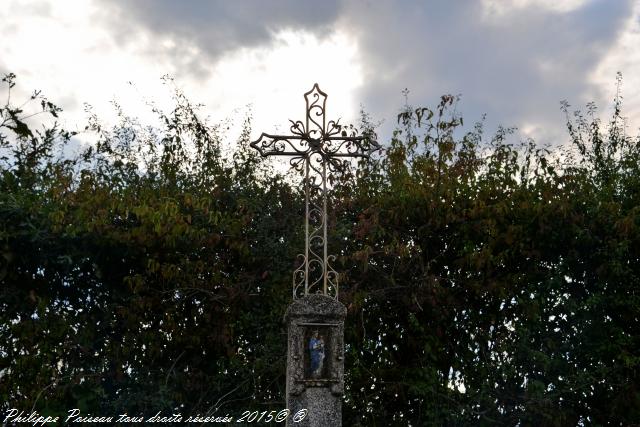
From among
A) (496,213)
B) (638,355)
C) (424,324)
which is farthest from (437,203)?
(638,355)

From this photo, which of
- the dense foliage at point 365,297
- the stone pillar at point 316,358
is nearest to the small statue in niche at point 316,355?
the stone pillar at point 316,358

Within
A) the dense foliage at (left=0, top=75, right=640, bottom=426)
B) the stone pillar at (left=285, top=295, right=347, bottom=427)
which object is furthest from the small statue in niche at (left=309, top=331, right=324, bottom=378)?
the dense foliage at (left=0, top=75, right=640, bottom=426)

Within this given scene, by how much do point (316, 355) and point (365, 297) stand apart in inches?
62.1

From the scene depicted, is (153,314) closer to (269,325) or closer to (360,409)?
(269,325)

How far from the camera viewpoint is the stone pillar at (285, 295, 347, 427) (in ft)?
18.3

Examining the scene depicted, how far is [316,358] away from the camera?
5668 millimetres

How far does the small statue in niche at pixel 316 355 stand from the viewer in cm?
566

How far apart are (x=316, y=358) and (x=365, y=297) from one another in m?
1.58

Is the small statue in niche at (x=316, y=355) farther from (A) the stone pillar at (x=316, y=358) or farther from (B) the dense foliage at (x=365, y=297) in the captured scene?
(B) the dense foliage at (x=365, y=297)

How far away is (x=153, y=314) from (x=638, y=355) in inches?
193

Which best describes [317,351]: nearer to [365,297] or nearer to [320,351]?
[320,351]

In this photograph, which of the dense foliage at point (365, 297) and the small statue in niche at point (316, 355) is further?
the dense foliage at point (365, 297)

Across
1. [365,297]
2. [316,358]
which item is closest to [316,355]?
[316,358]

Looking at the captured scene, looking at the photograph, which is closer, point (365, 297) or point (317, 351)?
point (317, 351)
